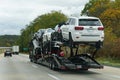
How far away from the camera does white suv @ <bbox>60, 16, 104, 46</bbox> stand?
75.4 ft

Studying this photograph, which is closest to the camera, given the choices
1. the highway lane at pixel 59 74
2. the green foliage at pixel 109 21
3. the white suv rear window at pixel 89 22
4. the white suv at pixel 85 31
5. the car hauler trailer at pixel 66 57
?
the highway lane at pixel 59 74

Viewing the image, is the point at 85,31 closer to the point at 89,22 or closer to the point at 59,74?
the point at 89,22

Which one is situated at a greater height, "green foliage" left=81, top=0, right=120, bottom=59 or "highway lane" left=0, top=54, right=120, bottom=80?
"green foliage" left=81, top=0, right=120, bottom=59

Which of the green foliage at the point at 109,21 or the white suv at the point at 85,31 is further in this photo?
the green foliage at the point at 109,21

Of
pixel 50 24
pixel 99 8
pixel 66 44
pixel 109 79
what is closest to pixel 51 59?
pixel 66 44

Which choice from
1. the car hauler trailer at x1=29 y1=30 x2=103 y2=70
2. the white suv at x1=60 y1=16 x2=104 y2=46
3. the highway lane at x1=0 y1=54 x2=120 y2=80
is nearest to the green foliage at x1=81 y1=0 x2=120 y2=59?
the car hauler trailer at x1=29 y1=30 x2=103 y2=70

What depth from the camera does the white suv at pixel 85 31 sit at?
75.4 ft

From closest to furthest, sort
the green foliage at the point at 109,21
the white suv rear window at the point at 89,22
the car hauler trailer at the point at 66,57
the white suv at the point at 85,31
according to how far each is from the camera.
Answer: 1. the white suv at the point at 85,31
2. the white suv rear window at the point at 89,22
3. the car hauler trailer at the point at 66,57
4. the green foliage at the point at 109,21

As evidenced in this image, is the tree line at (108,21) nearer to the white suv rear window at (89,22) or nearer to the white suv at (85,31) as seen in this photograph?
the white suv rear window at (89,22)

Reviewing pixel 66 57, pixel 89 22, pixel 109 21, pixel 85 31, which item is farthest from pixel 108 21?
pixel 85 31

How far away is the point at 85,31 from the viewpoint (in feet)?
75.4

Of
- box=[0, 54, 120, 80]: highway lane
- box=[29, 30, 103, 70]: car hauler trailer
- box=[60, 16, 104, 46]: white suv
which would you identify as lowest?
box=[0, 54, 120, 80]: highway lane

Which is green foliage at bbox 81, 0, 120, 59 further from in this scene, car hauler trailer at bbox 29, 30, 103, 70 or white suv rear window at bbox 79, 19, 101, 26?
white suv rear window at bbox 79, 19, 101, 26

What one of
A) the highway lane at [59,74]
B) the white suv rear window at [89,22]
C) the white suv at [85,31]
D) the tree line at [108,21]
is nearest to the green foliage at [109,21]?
the tree line at [108,21]
